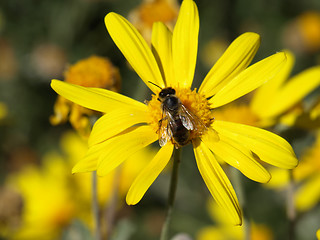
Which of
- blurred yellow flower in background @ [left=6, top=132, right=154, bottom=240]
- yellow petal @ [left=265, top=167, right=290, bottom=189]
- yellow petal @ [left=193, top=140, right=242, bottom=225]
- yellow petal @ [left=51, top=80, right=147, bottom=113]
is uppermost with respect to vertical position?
blurred yellow flower in background @ [left=6, top=132, right=154, bottom=240]

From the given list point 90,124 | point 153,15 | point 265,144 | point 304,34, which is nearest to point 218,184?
point 265,144

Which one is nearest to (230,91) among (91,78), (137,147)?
(137,147)

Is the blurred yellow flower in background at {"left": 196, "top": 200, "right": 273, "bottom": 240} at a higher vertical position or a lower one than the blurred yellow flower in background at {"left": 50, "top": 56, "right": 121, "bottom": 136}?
lower

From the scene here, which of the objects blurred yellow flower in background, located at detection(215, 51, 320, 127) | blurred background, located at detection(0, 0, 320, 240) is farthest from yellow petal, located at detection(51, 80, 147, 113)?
blurred yellow flower in background, located at detection(215, 51, 320, 127)

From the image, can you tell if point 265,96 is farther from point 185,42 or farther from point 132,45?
point 132,45

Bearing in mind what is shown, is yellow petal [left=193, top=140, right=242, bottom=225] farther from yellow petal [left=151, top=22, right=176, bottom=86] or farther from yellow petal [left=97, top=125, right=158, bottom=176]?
yellow petal [left=151, top=22, right=176, bottom=86]

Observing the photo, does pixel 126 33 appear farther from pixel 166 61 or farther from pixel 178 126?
pixel 178 126

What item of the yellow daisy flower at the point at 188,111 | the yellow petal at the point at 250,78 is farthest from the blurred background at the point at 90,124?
the yellow petal at the point at 250,78
